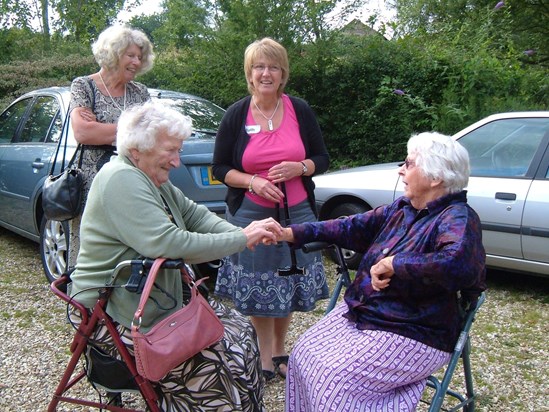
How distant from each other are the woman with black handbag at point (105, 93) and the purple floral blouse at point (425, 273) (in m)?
1.76

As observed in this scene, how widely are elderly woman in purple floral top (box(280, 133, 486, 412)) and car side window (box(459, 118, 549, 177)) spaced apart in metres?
2.52

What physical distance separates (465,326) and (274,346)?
141 centimetres

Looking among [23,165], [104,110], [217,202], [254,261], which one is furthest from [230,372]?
[23,165]

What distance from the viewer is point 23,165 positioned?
5.28 m

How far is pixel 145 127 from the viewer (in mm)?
2334

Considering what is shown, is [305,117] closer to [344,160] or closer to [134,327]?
[134,327]

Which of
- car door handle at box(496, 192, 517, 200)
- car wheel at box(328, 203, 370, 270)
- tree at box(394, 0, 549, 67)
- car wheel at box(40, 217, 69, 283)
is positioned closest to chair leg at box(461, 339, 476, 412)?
car door handle at box(496, 192, 517, 200)

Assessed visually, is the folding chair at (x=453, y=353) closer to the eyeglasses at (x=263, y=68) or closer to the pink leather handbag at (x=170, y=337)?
the pink leather handbag at (x=170, y=337)

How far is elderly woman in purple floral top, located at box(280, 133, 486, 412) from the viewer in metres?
2.24

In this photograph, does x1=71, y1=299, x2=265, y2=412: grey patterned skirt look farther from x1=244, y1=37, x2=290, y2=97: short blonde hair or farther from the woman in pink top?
x1=244, y1=37, x2=290, y2=97: short blonde hair

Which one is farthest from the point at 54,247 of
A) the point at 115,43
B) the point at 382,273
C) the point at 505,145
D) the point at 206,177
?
the point at 505,145

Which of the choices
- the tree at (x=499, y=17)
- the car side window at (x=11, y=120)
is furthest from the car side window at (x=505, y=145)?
the tree at (x=499, y=17)

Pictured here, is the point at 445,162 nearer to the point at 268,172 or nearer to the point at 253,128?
the point at 268,172

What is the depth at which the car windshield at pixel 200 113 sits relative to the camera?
4835mm
